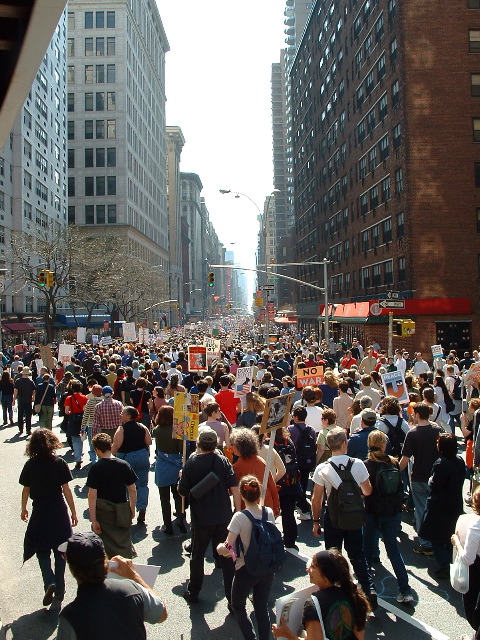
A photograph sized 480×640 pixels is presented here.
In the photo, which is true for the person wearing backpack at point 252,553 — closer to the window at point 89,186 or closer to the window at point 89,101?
the window at point 89,186

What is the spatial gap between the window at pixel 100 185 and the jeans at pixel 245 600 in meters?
85.8

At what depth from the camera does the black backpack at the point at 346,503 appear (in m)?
6.22

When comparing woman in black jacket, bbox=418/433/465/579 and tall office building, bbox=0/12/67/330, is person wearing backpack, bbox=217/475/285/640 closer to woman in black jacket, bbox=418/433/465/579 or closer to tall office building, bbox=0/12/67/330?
woman in black jacket, bbox=418/433/465/579

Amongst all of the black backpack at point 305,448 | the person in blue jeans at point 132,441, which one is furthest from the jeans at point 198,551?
the black backpack at point 305,448

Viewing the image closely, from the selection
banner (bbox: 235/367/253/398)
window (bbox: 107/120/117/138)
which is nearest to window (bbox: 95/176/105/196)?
window (bbox: 107/120/117/138)

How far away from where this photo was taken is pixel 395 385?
11734 mm

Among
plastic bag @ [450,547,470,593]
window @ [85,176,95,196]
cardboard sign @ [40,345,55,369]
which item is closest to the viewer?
plastic bag @ [450,547,470,593]

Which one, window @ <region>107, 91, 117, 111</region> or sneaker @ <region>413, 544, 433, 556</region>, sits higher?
window @ <region>107, 91, 117, 111</region>

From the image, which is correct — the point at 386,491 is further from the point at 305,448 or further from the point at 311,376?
the point at 311,376

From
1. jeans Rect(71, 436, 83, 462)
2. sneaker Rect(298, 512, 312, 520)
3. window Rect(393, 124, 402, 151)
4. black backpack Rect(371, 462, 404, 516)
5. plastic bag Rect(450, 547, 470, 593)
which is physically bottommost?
sneaker Rect(298, 512, 312, 520)

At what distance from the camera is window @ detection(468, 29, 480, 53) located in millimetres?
38688

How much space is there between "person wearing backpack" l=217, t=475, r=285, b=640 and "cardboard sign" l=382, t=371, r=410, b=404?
6.56 m

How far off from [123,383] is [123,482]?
340 inches

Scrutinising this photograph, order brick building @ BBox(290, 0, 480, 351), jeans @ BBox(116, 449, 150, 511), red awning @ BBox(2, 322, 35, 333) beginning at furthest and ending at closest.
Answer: red awning @ BBox(2, 322, 35, 333)
brick building @ BBox(290, 0, 480, 351)
jeans @ BBox(116, 449, 150, 511)
